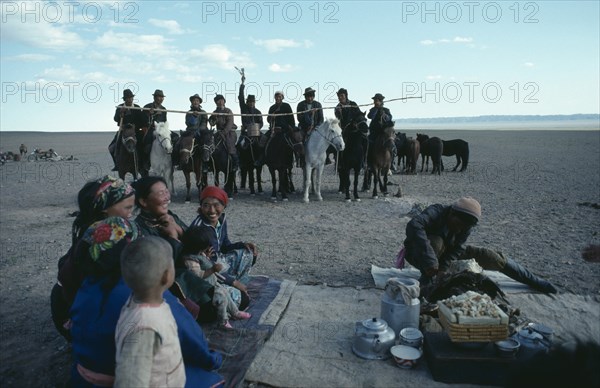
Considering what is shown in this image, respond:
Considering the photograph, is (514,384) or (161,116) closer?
(514,384)

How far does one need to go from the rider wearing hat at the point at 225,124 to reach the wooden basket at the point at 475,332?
8.33m

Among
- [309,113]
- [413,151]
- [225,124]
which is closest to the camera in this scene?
[225,124]

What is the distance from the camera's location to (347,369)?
3256mm

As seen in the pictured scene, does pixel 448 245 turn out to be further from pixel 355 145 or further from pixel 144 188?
pixel 355 145

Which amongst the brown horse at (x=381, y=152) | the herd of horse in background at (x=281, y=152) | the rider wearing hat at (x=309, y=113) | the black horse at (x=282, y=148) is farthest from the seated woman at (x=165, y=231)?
the brown horse at (x=381, y=152)

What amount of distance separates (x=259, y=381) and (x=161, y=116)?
8.76 m

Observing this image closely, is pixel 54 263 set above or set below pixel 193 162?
below

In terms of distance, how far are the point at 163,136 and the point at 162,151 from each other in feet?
1.28

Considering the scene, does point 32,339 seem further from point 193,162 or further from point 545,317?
point 193,162

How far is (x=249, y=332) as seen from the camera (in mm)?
3699

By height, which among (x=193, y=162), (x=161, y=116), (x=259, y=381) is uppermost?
(x=161, y=116)

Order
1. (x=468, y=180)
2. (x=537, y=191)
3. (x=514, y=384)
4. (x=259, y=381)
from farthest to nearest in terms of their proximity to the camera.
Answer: (x=468, y=180), (x=537, y=191), (x=259, y=381), (x=514, y=384)

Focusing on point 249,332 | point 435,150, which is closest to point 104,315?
point 249,332

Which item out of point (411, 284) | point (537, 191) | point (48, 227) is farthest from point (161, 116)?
point (537, 191)
